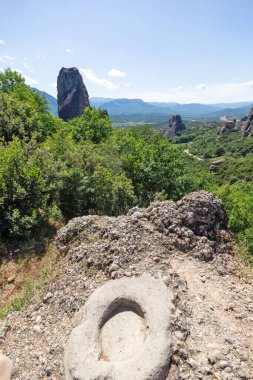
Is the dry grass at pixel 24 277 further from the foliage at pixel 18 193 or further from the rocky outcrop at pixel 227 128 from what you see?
the rocky outcrop at pixel 227 128

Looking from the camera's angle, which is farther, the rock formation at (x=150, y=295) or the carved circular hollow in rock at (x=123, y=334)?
the rock formation at (x=150, y=295)

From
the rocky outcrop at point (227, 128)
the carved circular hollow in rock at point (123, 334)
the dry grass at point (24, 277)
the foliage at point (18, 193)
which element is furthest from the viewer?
the rocky outcrop at point (227, 128)

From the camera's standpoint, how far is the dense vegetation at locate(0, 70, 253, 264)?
14.2m

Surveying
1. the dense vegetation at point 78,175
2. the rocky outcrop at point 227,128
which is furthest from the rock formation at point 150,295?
the rocky outcrop at point 227,128

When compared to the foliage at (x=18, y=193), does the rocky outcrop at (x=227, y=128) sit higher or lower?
lower

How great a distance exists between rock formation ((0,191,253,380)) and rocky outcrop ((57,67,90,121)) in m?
91.7

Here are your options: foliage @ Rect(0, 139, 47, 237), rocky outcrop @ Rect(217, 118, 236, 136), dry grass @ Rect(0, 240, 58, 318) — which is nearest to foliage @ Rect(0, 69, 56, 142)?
foliage @ Rect(0, 139, 47, 237)

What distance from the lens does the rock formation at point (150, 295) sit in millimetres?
7500

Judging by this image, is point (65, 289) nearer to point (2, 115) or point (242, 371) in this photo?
point (242, 371)

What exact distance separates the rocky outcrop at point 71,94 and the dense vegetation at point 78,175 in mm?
70786

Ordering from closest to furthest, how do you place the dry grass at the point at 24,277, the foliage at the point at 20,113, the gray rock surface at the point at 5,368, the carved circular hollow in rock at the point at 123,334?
the carved circular hollow in rock at the point at 123,334 → the gray rock surface at the point at 5,368 → the dry grass at the point at 24,277 → the foliage at the point at 20,113

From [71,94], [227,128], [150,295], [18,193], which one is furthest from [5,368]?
[227,128]

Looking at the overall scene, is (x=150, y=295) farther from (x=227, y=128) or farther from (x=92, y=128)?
(x=227, y=128)

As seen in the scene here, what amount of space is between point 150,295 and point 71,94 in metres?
115
